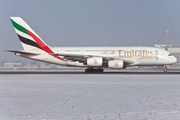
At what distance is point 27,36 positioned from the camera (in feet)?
105

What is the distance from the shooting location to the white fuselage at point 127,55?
3012cm

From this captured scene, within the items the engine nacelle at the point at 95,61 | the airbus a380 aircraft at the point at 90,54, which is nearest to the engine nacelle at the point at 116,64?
the airbus a380 aircraft at the point at 90,54

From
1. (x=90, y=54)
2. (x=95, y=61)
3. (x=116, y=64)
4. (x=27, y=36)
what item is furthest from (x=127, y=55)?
(x=27, y=36)

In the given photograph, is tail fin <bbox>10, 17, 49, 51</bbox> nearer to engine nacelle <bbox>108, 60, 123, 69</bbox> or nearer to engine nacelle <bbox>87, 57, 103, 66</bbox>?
engine nacelle <bbox>87, 57, 103, 66</bbox>

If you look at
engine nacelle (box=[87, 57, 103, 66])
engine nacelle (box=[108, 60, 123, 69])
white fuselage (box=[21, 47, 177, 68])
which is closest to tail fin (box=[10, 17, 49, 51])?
white fuselage (box=[21, 47, 177, 68])

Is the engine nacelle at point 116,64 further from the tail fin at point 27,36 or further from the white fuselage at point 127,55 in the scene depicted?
the tail fin at point 27,36

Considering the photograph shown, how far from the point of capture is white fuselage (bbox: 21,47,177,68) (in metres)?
30.1

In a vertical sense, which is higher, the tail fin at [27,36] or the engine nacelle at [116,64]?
the tail fin at [27,36]

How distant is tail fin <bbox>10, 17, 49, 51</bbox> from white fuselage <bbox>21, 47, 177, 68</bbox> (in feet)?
4.96
